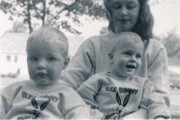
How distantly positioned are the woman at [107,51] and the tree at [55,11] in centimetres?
594

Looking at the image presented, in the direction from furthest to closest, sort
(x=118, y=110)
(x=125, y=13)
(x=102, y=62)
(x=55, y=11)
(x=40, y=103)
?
(x=55, y=11) < (x=102, y=62) < (x=125, y=13) < (x=118, y=110) < (x=40, y=103)

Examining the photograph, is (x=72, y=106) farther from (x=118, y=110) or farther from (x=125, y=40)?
(x=125, y=40)

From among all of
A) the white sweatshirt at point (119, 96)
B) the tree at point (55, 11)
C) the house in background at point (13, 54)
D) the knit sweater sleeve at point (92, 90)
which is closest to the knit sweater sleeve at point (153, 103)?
the white sweatshirt at point (119, 96)

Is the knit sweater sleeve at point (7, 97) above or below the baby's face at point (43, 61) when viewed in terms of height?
below

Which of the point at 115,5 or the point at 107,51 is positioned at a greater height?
the point at 115,5

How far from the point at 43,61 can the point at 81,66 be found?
0.66m

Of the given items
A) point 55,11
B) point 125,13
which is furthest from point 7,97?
point 55,11

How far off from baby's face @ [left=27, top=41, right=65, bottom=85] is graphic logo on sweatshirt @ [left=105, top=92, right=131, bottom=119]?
0.43 metres

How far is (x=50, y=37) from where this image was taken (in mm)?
2314

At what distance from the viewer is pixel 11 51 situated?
20.9 meters

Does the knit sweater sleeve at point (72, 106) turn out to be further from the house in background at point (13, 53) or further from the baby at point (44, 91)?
the house in background at point (13, 53)

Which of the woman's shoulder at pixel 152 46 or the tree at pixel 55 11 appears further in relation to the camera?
the tree at pixel 55 11

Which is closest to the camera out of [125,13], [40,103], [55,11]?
[40,103]

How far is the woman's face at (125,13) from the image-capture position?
2.78 m
